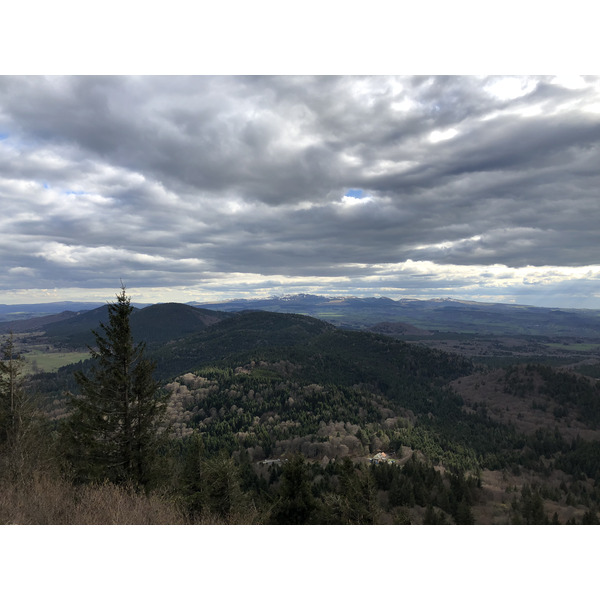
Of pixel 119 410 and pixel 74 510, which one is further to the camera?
pixel 119 410

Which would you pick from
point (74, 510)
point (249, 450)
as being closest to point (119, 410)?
point (74, 510)

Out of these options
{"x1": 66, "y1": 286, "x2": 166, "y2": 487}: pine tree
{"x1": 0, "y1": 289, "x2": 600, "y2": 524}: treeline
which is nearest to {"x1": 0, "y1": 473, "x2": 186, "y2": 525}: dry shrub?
{"x1": 0, "y1": 289, "x2": 600, "y2": 524}: treeline

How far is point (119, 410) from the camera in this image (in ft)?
99.3

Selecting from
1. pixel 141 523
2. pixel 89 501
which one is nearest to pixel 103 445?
pixel 89 501

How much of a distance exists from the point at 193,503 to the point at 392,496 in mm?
41413

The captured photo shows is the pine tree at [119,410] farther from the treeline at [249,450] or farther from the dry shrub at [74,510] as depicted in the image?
the dry shrub at [74,510]

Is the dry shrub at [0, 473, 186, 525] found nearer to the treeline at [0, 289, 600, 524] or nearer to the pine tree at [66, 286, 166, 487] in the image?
the treeline at [0, 289, 600, 524]

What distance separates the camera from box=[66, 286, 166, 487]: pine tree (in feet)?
96.7

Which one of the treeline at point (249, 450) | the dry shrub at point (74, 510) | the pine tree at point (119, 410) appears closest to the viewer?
the dry shrub at point (74, 510)

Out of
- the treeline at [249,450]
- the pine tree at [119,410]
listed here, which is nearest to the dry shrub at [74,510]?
the treeline at [249,450]

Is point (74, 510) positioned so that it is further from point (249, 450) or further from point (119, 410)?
point (249, 450)

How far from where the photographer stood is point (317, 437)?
113 m

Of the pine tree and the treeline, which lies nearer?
the treeline

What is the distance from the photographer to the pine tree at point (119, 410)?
29.5 meters
